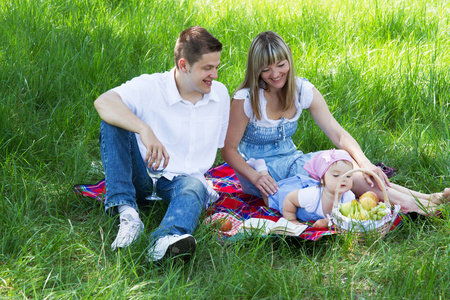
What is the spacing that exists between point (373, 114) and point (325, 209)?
173cm

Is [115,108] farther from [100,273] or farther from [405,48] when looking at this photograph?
[405,48]

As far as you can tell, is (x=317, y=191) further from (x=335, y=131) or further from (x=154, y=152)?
(x=154, y=152)

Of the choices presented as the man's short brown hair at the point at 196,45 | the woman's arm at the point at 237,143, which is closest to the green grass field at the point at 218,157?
the woman's arm at the point at 237,143

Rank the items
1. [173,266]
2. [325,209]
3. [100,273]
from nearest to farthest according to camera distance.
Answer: [100,273] → [173,266] → [325,209]

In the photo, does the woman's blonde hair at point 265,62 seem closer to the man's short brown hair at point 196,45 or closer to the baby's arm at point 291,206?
the man's short brown hair at point 196,45

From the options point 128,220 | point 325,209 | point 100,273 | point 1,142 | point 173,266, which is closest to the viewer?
point 100,273

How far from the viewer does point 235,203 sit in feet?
12.7

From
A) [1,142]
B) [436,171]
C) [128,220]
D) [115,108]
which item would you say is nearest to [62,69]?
[1,142]

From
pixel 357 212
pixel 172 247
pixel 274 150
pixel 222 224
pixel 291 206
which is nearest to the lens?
Result: pixel 172 247

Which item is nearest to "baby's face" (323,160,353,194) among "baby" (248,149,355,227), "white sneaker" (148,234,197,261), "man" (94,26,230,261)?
"baby" (248,149,355,227)

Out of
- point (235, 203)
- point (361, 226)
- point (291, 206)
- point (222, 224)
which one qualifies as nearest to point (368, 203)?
point (361, 226)

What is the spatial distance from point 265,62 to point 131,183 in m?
1.17

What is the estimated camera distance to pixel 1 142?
3.91 m

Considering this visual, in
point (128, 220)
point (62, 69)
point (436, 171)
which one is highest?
point (62, 69)
